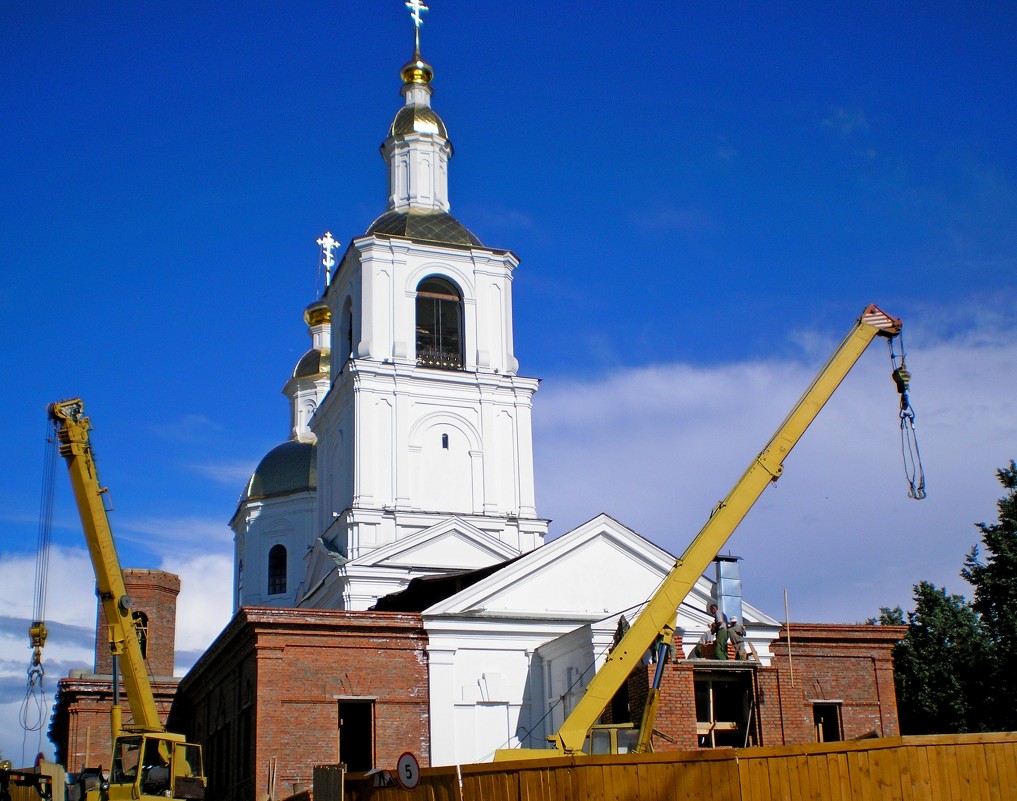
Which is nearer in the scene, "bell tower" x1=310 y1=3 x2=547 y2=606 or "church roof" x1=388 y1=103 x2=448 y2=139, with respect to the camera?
"bell tower" x1=310 y1=3 x2=547 y2=606

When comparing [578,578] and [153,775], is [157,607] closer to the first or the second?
[578,578]

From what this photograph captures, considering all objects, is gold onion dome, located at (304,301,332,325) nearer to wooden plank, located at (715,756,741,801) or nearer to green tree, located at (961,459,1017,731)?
green tree, located at (961,459,1017,731)

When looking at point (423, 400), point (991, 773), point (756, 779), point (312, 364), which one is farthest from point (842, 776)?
point (312, 364)

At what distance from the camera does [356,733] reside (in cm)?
2919

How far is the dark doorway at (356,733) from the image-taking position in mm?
28859

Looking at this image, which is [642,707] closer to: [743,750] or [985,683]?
[743,750]

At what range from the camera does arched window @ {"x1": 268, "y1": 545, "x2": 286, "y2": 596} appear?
5459 cm

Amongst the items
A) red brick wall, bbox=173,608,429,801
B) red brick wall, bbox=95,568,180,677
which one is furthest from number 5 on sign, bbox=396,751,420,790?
red brick wall, bbox=95,568,180,677

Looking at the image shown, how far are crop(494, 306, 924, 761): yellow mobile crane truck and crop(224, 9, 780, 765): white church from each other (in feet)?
19.4

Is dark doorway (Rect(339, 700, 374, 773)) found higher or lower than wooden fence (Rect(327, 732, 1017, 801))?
higher

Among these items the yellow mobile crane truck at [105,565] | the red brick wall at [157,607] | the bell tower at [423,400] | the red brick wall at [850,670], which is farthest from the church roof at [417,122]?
the red brick wall at [850,670]

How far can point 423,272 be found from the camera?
43.5 meters

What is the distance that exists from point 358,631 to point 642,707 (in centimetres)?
757

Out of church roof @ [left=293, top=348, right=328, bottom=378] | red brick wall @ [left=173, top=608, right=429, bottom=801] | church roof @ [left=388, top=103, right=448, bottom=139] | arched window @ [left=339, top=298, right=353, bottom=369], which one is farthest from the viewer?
church roof @ [left=293, top=348, right=328, bottom=378]
